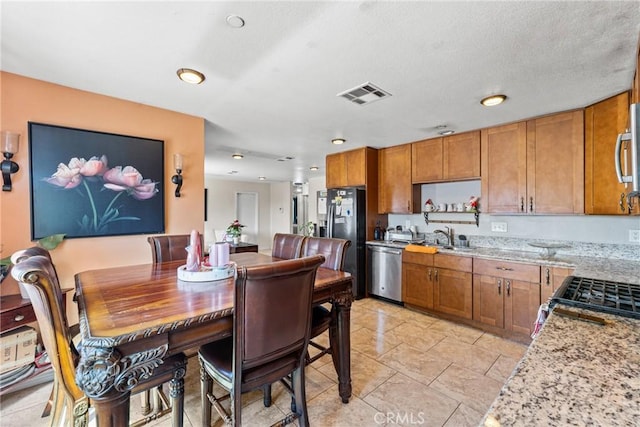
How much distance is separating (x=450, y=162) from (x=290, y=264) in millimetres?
3108

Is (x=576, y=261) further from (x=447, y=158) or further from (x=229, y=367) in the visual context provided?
(x=229, y=367)

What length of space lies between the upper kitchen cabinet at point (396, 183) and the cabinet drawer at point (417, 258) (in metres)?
0.67

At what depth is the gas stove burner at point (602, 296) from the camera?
3.81 feet

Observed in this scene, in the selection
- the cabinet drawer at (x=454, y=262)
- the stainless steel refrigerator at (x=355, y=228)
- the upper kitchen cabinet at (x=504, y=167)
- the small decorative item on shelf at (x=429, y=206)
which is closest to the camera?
the upper kitchen cabinet at (x=504, y=167)

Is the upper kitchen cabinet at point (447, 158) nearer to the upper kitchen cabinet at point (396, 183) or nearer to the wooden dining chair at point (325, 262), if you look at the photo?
the upper kitchen cabinet at point (396, 183)

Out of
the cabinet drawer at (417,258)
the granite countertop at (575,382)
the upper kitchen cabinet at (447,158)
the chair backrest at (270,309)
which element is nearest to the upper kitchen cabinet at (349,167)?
the upper kitchen cabinet at (447,158)

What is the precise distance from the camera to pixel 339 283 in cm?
178

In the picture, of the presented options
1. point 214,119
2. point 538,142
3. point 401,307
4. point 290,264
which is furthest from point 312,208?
point 290,264

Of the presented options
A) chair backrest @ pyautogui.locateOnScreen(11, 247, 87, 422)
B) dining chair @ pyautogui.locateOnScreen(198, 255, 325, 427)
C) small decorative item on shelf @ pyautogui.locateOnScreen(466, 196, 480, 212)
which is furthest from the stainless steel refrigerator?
chair backrest @ pyautogui.locateOnScreen(11, 247, 87, 422)

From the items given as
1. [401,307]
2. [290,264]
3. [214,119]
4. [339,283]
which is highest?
[214,119]

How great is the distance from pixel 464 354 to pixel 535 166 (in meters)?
2.07

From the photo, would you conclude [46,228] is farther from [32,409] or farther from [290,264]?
[290,264]

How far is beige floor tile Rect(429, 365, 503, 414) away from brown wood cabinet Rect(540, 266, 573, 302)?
3.47 feet

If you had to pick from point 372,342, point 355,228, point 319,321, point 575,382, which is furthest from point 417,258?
point 575,382
